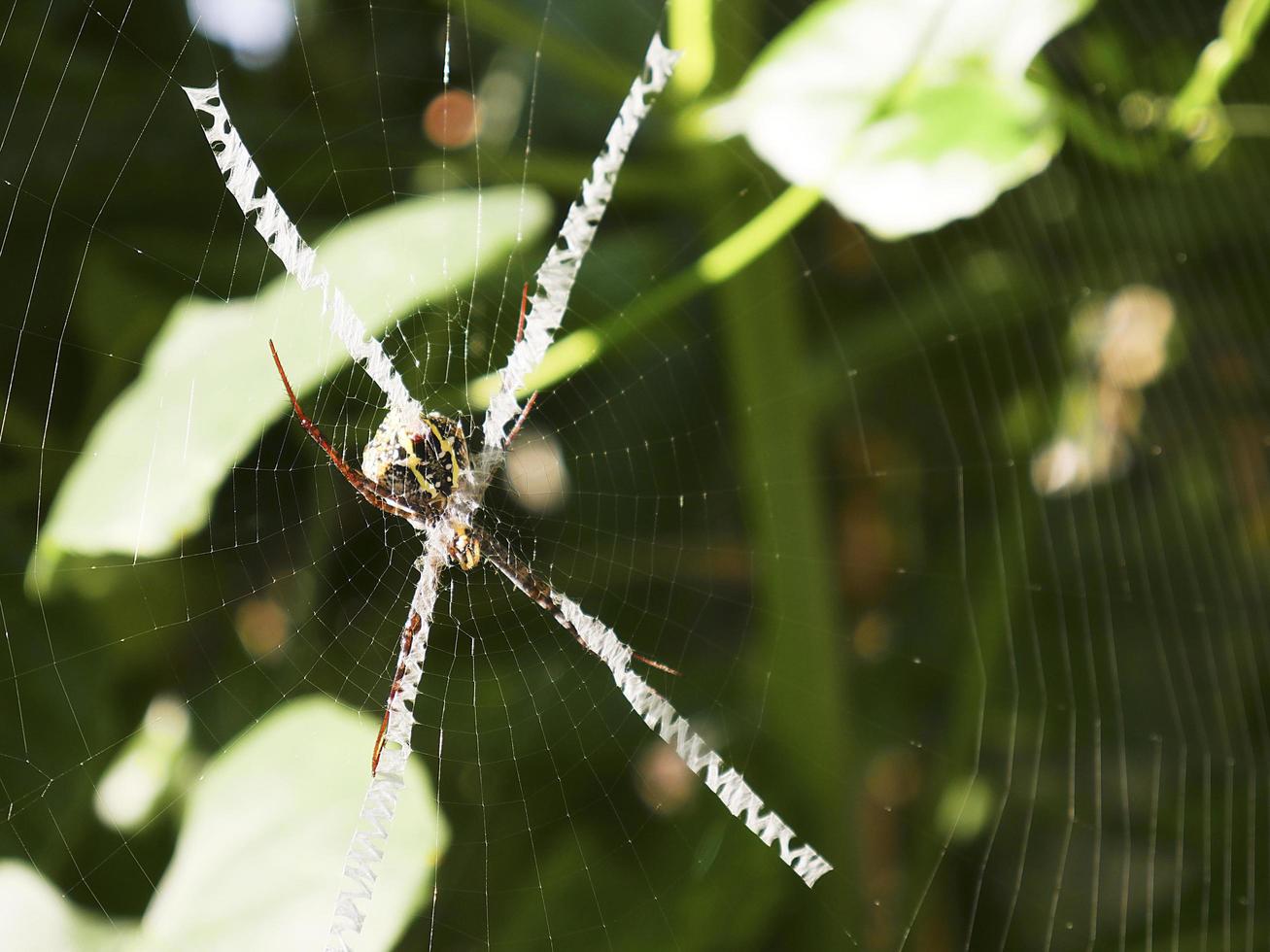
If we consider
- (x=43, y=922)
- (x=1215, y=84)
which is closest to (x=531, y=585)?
(x=43, y=922)

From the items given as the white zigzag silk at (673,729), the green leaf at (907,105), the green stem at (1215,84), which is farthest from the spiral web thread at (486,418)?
the green stem at (1215,84)

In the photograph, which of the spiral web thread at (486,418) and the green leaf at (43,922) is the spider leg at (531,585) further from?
the green leaf at (43,922)

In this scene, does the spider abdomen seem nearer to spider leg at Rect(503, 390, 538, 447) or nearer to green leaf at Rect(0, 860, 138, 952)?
spider leg at Rect(503, 390, 538, 447)

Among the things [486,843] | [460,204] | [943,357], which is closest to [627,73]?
[460,204]

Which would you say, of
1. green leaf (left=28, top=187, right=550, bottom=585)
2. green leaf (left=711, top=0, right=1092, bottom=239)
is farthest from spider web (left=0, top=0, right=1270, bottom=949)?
green leaf (left=711, top=0, right=1092, bottom=239)

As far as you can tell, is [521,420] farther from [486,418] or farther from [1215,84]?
[1215,84]

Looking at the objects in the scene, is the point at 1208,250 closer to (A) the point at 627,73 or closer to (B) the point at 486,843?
(A) the point at 627,73
